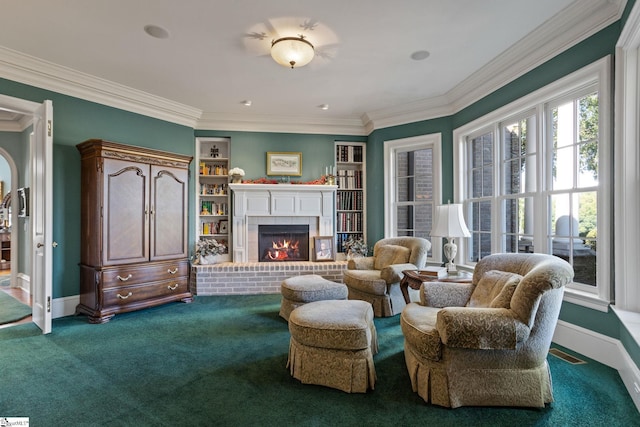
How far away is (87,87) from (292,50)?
273cm

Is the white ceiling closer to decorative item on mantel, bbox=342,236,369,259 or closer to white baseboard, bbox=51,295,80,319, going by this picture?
decorative item on mantel, bbox=342,236,369,259

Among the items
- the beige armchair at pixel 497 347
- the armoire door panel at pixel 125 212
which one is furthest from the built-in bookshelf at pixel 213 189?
the beige armchair at pixel 497 347

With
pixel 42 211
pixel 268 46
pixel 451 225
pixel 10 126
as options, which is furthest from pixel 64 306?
pixel 451 225

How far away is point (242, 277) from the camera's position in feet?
16.1

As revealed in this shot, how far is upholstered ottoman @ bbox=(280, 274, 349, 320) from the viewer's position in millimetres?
3289

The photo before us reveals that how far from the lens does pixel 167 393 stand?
213 centimetres

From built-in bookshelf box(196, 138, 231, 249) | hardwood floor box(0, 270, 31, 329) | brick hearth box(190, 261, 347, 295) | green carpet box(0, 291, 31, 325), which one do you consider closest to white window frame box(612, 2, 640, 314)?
brick hearth box(190, 261, 347, 295)

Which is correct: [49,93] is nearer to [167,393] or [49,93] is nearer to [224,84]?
[224,84]

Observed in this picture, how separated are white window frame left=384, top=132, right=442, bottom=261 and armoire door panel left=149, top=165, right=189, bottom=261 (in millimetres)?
3046

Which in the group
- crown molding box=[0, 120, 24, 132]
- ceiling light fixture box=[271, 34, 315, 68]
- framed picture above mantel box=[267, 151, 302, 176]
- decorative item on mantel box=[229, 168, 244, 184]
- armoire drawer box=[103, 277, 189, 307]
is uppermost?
ceiling light fixture box=[271, 34, 315, 68]

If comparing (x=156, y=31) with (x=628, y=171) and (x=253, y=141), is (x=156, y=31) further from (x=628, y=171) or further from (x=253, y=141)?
(x=628, y=171)

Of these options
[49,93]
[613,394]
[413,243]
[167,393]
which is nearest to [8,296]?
[49,93]

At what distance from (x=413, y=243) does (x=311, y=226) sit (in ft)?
6.47

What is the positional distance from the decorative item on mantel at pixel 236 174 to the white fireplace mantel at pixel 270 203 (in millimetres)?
119
